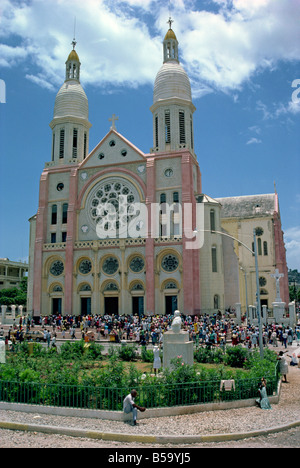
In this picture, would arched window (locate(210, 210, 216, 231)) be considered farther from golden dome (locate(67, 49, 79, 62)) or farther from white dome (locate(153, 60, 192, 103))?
golden dome (locate(67, 49, 79, 62))

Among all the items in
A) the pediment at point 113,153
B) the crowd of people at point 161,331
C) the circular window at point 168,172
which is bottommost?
the crowd of people at point 161,331

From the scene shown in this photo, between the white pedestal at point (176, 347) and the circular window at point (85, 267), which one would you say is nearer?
the white pedestal at point (176, 347)

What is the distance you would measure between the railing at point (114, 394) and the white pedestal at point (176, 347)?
292 centimetres

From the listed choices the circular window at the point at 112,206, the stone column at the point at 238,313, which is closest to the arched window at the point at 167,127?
the circular window at the point at 112,206

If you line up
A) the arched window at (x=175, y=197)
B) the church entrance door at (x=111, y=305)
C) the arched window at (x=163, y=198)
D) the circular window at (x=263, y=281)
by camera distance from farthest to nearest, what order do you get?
the circular window at (x=263, y=281)
the church entrance door at (x=111, y=305)
the arched window at (x=163, y=198)
the arched window at (x=175, y=197)

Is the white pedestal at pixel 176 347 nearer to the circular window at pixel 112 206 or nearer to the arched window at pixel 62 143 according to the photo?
the circular window at pixel 112 206

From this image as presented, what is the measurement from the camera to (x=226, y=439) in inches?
378

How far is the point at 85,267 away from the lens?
4375 centimetres

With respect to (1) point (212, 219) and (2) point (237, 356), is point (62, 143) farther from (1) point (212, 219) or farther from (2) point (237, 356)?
(2) point (237, 356)

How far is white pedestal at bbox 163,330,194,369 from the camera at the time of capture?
15547mm

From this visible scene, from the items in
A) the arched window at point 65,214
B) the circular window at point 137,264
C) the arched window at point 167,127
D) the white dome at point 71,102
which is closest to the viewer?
the circular window at point 137,264

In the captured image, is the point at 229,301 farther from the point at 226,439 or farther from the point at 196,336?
the point at 226,439

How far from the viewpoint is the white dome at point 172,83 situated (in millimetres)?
45556
